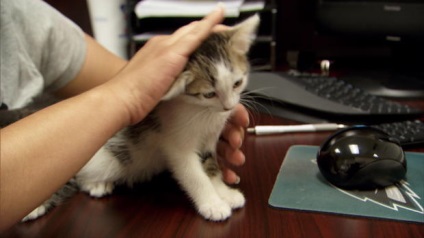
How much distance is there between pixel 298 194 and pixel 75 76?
0.59 meters

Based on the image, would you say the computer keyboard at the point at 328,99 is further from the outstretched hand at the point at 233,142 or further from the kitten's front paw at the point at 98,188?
the kitten's front paw at the point at 98,188

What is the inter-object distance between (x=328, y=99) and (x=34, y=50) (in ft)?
2.14

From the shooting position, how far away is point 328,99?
81 centimetres

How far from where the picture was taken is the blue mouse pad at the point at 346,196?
447mm

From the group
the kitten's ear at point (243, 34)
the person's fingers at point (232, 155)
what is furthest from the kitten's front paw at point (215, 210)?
the kitten's ear at point (243, 34)

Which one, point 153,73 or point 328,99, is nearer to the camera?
point 153,73

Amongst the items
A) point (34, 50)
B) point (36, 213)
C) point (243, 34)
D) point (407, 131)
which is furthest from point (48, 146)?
point (407, 131)

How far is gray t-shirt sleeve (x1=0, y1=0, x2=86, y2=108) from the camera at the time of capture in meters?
0.71

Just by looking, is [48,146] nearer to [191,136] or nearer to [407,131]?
[191,136]

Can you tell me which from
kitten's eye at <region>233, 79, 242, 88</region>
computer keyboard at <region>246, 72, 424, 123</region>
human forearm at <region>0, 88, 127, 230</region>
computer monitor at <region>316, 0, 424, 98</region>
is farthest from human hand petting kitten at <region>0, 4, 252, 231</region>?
computer monitor at <region>316, 0, 424, 98</region>

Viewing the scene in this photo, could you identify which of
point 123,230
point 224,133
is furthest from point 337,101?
point 123,230

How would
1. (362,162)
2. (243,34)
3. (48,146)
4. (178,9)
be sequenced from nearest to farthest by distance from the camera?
(48,146), (362,162), (243,34), (178,9)

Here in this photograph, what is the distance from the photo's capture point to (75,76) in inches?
32.9

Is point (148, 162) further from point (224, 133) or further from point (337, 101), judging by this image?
point (337, 101)
